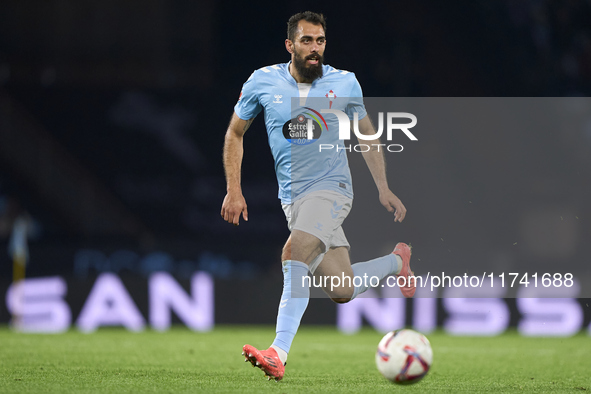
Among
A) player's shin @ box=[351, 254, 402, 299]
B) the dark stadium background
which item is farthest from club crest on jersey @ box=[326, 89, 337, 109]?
the dark stadium background

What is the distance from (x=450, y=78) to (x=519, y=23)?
143 centimetres

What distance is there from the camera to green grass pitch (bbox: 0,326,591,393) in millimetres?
4387

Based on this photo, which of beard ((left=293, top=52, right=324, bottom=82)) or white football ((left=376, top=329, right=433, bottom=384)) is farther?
beard ((left=293, top=52, right=324, bottom=82))

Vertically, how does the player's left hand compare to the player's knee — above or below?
above

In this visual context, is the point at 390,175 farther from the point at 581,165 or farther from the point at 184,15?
the point at 184,15

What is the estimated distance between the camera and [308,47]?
499cm

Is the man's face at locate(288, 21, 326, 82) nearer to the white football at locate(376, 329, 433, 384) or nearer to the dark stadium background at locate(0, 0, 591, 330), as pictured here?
the white football at locate(376, 329, 433, 384)

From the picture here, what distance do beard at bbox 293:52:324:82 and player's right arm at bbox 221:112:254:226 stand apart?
0.45 meters

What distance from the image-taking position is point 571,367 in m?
5.86

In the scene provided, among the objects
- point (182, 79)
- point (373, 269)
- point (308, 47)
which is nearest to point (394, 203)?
point (373, 269)

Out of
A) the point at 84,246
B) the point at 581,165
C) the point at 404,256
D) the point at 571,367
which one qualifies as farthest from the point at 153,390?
the point at 84,246

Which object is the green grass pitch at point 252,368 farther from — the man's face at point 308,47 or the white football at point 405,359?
the man's face at point 308,47

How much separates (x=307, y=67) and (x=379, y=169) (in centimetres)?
84

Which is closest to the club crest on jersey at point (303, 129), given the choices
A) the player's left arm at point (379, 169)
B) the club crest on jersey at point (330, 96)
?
the club crest on jersey at point (330, 96)
